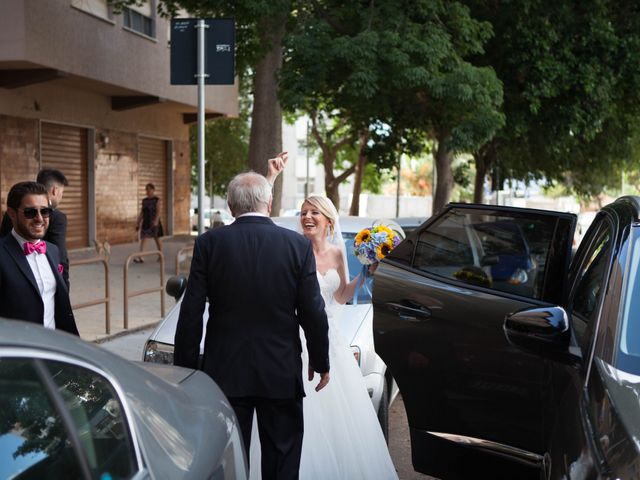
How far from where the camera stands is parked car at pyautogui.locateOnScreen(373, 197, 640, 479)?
2965 mm

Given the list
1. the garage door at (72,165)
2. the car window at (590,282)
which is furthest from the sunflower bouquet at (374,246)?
the garage door at (72,165)

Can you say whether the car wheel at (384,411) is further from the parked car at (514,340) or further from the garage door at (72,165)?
the garage door at (72,165)

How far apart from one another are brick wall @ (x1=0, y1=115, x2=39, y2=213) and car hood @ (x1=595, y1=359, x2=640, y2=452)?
1553cm

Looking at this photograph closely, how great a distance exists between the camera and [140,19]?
20.7 metres

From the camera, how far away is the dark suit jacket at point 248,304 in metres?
3.97

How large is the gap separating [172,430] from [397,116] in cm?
1702

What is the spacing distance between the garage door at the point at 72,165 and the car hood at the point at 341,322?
14097 millimetres

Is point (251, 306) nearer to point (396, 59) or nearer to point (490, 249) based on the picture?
point (490, 249)

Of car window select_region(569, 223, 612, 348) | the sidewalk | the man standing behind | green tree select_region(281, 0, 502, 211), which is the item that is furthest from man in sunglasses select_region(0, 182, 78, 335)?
green tree select_region(281, 0, 502, 211)

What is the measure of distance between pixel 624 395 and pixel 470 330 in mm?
1608

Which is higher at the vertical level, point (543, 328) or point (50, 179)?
point (50, 179)

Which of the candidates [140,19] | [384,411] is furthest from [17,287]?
[140,19]

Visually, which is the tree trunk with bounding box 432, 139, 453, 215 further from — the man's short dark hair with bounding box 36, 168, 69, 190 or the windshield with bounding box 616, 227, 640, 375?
the windshield with bounding box 616, 227, 640, 375

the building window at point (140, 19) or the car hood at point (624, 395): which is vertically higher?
the building window at point (140, 19)
